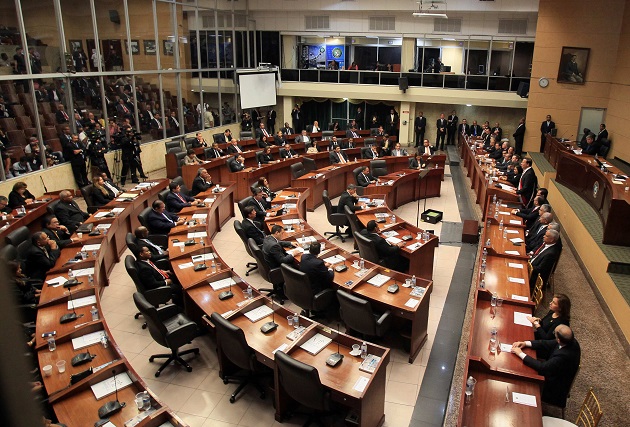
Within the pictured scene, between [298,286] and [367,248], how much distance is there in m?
1.78

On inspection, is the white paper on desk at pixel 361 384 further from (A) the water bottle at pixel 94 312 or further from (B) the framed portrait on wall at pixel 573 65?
(B) the framed portrait on wall at pixel 573 65

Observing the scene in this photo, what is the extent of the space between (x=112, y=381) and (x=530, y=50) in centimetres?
2112

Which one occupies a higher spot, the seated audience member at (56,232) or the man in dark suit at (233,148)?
the man in dark suit at (233,148)

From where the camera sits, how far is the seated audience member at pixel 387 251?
310 inches

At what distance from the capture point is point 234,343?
17.5 feet

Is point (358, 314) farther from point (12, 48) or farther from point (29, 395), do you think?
point (12, 48)

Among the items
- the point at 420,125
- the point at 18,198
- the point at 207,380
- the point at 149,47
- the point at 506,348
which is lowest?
the point at 207,380

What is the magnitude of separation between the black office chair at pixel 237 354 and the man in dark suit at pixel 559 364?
2844mm

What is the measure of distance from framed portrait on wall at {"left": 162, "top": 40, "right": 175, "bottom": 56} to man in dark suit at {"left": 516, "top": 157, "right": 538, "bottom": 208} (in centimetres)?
1241

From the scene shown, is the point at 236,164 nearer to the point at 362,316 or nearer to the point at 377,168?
the point at 377,168

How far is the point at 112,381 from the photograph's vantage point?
183 inches

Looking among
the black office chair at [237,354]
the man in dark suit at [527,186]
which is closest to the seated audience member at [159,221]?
the black office chair at [237,354]

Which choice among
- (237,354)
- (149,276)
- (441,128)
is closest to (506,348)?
(237,354)

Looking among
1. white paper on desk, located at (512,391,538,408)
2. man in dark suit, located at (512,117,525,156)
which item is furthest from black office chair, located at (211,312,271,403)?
man in dark suit, located at (512,117,525,156)
